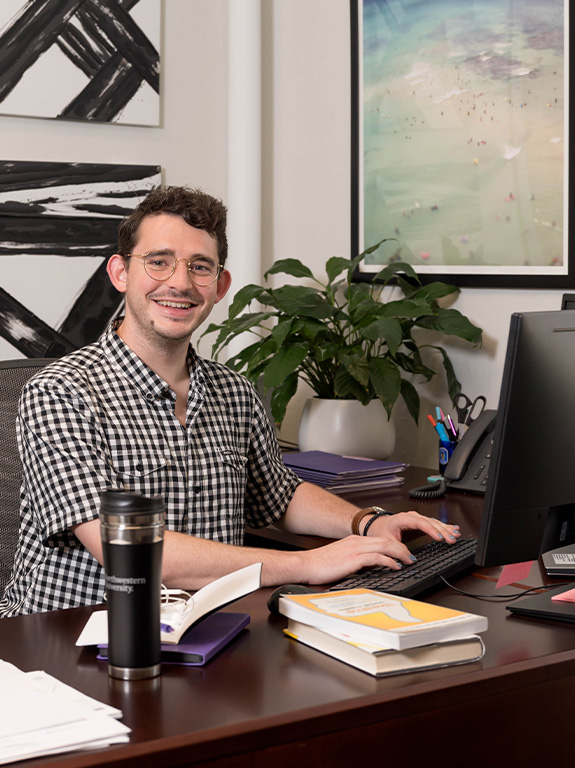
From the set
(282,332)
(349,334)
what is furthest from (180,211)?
(349,334)

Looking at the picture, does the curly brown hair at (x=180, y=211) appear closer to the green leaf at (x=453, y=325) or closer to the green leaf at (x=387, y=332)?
the green leaf at (x=387, y=332)

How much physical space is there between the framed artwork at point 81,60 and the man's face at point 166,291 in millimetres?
1234

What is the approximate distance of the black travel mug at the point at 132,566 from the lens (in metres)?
1.03

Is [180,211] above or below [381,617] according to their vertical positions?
above

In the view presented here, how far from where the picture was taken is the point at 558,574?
1581mm

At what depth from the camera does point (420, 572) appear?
1.47 m

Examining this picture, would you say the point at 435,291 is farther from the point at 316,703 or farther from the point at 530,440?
the point at 316,703

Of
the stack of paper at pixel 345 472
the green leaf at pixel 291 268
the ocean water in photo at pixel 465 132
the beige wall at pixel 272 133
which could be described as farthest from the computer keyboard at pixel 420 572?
the green leaf at pixel 291 268

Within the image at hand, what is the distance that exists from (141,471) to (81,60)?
1727mm

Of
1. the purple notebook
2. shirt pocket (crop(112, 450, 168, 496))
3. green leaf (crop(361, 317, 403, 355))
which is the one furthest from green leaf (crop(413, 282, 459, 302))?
the purple notebook

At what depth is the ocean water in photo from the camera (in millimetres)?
2398

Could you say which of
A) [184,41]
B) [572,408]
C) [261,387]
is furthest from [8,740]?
[184,41]

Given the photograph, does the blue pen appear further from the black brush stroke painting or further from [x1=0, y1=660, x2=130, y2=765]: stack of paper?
[x1=0, y1=660, x2=130, y2=765]: stack of paper

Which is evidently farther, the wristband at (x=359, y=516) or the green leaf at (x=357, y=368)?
the green leaf at (x=357, y=368)
